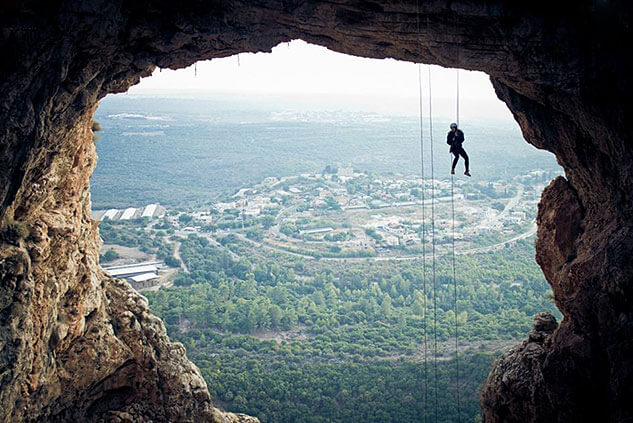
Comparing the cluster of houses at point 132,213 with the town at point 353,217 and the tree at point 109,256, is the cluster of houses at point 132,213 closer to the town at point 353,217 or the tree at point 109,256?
the town at point 353,217

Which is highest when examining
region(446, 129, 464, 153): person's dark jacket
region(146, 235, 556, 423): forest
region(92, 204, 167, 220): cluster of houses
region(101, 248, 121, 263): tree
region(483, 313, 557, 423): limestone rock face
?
region(446, 129, 464, 153): person's dark jacket

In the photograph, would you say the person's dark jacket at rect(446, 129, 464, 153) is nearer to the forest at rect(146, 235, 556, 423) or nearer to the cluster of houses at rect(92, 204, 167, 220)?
the forest at rect(146, 235, 556, 423)

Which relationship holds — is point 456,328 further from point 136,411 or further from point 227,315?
point 136,411

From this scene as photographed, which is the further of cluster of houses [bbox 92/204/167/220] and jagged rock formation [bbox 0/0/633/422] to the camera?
cluster of houses [bbox 92/204/167/220]

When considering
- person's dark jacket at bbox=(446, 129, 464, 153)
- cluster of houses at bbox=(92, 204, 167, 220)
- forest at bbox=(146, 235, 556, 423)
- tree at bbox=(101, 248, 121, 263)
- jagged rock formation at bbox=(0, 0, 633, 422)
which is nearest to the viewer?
jagged rock formation at bbox=(0, 0, 633, 422)

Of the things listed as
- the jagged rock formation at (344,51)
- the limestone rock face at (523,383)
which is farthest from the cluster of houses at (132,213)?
the limestone rock face at (523,383)

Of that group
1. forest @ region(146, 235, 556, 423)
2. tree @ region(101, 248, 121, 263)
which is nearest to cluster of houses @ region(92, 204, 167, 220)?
forest @ region(146, 235, 556, 423)

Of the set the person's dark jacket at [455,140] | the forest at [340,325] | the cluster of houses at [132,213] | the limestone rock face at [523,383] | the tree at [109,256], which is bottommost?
the forest at [340,325]

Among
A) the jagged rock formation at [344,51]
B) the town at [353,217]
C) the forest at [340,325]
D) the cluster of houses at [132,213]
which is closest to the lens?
the jagged rock formation at [344,51]

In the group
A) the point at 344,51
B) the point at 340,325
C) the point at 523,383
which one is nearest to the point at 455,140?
the point at 344,51
